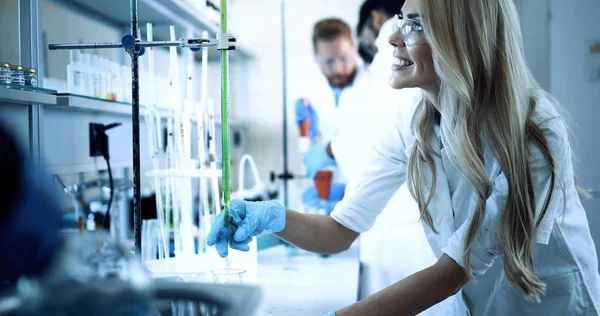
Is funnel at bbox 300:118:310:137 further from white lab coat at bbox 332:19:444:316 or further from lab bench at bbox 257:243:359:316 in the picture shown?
lab bench at bbox 257:243:359:316

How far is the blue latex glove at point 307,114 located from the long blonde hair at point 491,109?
9.60 feet

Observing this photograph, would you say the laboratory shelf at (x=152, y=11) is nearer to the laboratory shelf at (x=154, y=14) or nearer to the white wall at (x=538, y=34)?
the laboratory shelf at (x=154, y=14)

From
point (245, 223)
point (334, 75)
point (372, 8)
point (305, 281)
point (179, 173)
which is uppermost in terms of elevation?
point (372, 8)

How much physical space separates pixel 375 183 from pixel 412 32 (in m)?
0.42

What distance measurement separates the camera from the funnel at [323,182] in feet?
7.47

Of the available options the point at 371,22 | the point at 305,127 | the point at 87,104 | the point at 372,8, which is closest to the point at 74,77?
the point at 87,104

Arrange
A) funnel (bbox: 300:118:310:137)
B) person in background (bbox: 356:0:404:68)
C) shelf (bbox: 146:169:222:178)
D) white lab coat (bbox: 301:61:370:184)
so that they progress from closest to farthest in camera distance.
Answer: shelf (bbox: 146:169:222:178)
person in background (bbox: 356:0:404:68)
funnel (bbox: 300:118:310:137)
white lab coat (bbox: 301:61:370:184)

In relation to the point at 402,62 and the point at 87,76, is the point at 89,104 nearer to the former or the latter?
the point at 87,76

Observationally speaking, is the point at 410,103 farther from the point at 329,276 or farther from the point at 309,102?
the point at 309,102

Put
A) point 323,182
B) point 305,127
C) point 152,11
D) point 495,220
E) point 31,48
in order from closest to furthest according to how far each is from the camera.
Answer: point 495,220 → point 31,48 → point 152,11 → point 323,182 → point 305,127

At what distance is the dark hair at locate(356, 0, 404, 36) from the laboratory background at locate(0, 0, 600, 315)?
1299 mm

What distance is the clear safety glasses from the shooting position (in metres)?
1.10

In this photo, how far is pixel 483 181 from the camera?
1.01m

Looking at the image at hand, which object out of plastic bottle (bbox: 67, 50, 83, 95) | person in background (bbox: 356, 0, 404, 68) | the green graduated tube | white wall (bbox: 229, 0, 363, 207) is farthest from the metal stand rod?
white wall (bbox: 229, 0, 363, 207)
